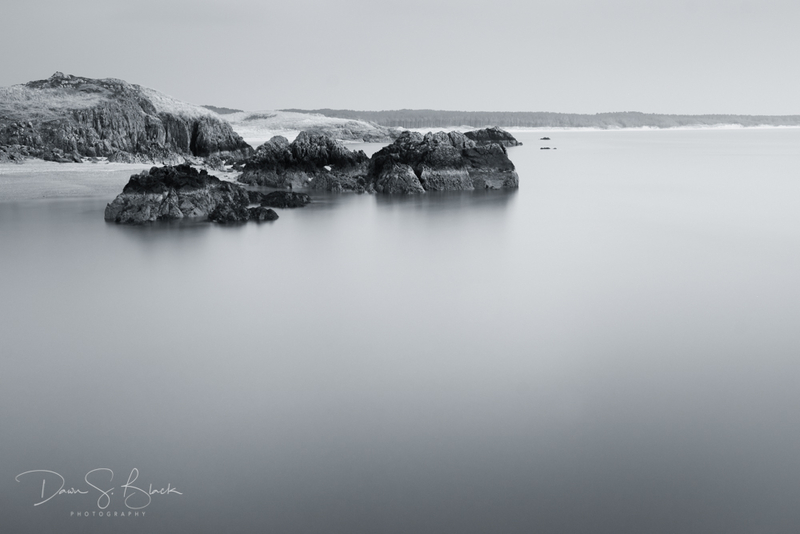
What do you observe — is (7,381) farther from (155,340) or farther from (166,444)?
(166,444)

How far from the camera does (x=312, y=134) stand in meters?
20.7

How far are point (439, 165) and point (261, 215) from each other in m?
6.65

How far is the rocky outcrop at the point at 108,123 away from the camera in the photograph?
24562mm

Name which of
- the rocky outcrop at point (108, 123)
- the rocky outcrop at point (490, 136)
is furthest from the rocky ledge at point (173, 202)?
the rocky outcrop at point (490, 136)

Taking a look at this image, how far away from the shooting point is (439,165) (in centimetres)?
1812

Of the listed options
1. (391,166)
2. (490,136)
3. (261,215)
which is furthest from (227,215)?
(490,136)

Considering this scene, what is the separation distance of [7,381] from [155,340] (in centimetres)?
128

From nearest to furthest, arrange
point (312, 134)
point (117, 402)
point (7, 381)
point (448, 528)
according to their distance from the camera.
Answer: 1. point (448, 528)
2. point (117, 402)
3. point (7, 381)
4. point (312, 134)

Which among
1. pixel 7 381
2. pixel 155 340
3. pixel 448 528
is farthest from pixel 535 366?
pixel 7 381

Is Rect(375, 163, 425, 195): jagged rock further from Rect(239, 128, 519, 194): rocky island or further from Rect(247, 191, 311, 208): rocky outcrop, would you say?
Rect(247, 191, 311, 208): rocky outcrop

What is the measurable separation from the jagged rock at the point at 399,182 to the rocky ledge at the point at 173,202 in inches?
212

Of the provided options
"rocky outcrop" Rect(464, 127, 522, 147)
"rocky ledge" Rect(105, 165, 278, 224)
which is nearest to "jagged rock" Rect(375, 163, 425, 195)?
"rocky ledge" Rect(105, 165, 278, 224)

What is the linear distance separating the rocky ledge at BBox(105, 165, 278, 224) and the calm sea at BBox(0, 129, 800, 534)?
3.36 feet

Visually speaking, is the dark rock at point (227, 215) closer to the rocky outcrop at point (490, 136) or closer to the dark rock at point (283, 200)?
the dark rock at point (283, 200)
